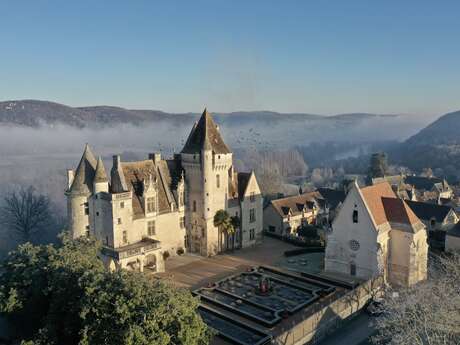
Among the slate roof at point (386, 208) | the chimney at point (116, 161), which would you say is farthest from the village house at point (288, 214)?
the chimney at point (116, 161)

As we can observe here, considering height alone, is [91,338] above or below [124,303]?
below

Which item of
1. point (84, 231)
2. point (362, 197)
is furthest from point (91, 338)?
point (362, 197)

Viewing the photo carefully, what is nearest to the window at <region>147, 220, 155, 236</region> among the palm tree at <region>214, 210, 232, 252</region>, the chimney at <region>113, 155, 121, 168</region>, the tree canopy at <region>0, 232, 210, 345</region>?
the chimney at <region>113, 155, 121, 168</region>

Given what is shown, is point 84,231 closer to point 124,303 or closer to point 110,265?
point 110,265

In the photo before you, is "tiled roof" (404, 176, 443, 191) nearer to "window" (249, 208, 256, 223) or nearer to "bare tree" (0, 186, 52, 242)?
"window" (249, 208, 256, 223)

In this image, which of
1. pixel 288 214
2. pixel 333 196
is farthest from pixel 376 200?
pixel 333 196

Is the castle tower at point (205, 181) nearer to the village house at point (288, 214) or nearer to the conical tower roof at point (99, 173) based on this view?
the conical tower roof at point (99, 173)
